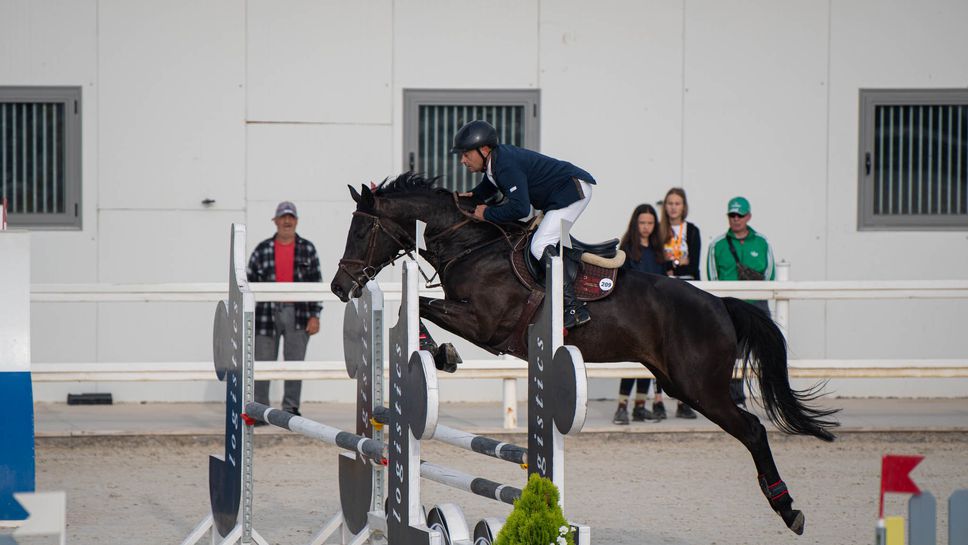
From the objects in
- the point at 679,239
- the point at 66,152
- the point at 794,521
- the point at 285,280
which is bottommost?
the point at 794,521

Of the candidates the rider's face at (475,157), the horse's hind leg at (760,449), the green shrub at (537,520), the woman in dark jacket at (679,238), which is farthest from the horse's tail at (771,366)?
the green shrub at (537,520)

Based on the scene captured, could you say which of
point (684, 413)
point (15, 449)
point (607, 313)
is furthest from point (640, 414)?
point (15, 449)

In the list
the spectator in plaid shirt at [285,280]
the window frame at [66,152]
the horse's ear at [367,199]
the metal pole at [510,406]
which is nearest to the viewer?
the horse's ear at [367,199]

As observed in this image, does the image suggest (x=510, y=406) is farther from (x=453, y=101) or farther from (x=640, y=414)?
(x=453, y=101)

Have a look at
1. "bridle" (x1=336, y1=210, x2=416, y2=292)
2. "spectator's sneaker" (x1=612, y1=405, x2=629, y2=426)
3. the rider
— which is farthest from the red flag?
"spectator's sneaker" (x1=612, y1=405, x2=629, y2=426)

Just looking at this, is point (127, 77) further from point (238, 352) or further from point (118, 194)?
point (238, 352)

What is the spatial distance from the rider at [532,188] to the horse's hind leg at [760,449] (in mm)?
898

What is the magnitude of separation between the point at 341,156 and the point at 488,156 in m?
4.94

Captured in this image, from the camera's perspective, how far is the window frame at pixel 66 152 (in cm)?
1086

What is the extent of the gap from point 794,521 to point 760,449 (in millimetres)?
469

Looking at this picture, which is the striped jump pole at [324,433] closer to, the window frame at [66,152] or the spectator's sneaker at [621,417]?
the spectator's sneaker at [621,417]

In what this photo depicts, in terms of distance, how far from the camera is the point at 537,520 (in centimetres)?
368

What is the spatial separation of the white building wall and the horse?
14.0ft

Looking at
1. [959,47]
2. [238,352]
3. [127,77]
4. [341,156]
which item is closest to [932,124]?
[959,47]
